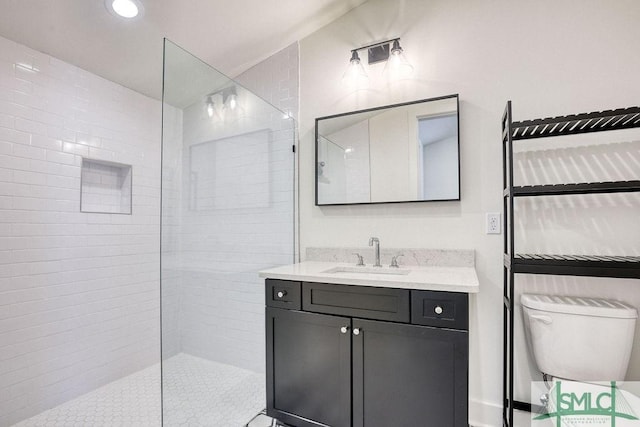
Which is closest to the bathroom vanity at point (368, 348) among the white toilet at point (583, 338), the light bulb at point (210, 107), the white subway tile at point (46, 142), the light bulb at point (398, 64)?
the white toilet at point (583, 338)

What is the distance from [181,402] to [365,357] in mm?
955

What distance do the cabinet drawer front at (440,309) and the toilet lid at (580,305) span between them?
1.54 feet

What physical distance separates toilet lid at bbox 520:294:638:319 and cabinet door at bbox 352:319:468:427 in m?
0.50

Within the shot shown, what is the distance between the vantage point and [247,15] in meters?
1.98

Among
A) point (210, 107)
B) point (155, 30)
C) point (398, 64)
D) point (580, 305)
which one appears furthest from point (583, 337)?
point (155, 30)

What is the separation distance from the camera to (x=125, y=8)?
5.66ft

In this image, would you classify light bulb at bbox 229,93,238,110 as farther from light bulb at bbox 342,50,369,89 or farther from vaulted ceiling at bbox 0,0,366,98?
light bulb at bbox 342,50,369,89

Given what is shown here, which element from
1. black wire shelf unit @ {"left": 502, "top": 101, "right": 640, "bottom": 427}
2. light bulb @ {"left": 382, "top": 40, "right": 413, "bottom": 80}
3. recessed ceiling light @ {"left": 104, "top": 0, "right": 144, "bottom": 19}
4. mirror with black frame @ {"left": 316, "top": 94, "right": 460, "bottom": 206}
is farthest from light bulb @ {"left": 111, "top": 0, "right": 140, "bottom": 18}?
black wire shelf unit @ {"left": 502, "top": 101, "right": 640, "bottom": 427}

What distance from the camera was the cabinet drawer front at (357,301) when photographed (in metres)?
1.47

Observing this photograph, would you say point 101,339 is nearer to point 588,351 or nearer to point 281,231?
point 281,231

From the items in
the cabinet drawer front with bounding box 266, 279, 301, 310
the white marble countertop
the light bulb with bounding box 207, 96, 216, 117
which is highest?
the light bulb with bounding box 207, 96, 216, 117

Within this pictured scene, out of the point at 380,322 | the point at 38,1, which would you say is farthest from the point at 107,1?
the point at 380,322

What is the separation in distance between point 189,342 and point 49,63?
77.4 inches

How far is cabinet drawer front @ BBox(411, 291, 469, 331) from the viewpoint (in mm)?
1364
